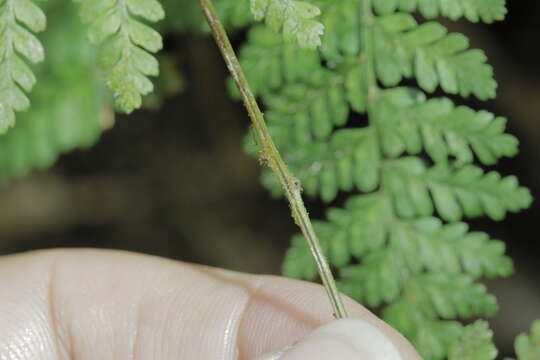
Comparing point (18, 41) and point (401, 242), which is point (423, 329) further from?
point (18, 41)

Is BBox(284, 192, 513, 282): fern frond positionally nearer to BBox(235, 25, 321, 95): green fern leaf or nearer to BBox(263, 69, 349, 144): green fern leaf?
BBox(263, 69, 349, 144): green fern leaf

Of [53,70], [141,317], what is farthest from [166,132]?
[141,317]

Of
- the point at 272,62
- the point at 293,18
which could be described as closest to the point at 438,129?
the point at 272,62

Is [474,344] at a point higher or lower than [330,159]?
lower

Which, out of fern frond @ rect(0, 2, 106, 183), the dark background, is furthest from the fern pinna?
the dark background

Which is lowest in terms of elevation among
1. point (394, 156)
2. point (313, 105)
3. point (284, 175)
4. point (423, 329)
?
point (423, 329)

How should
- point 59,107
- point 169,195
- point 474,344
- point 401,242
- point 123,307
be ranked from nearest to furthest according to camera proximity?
point 474,344 → point 401,242 → point 123,307 → point 59,107 → point 169,195

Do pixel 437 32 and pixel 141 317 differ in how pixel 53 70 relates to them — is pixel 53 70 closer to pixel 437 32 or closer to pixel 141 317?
pixel 141 317
